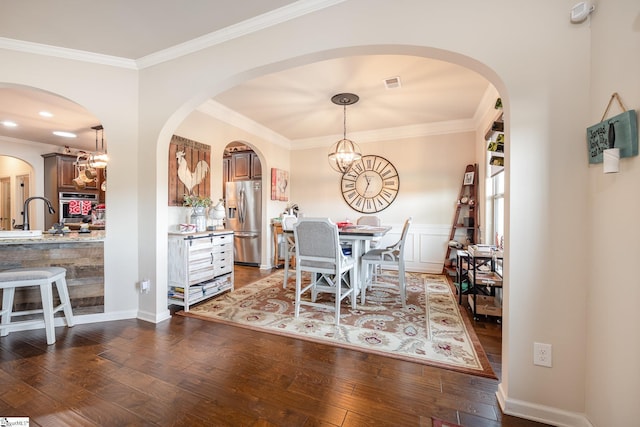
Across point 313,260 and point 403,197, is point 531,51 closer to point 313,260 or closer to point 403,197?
point 313,260

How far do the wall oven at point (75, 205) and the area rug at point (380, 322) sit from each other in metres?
5.19

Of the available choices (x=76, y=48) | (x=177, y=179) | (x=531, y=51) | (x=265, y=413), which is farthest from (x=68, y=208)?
(x=531, y=51)

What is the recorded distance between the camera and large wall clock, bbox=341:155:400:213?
5113 millimetres

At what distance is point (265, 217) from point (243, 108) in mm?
2018

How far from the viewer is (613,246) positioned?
1.20 m

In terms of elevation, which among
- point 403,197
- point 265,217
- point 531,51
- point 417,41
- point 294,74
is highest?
point 294,74

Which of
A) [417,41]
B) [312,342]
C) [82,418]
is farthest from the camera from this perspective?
[312,342]

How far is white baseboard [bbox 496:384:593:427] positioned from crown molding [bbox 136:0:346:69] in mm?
2777

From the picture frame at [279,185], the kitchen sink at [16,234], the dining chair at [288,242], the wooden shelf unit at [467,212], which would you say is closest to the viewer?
the kitchen sink at [16,234]

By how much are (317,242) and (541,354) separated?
184 cm

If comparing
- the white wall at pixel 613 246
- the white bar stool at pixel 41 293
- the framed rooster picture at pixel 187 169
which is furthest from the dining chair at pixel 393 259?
the white bar stool at pixel 41 293

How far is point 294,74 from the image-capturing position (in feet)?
9.78

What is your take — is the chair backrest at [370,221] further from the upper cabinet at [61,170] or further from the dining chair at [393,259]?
the upper cabinet at [61,170]

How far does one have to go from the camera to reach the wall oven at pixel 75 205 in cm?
593
